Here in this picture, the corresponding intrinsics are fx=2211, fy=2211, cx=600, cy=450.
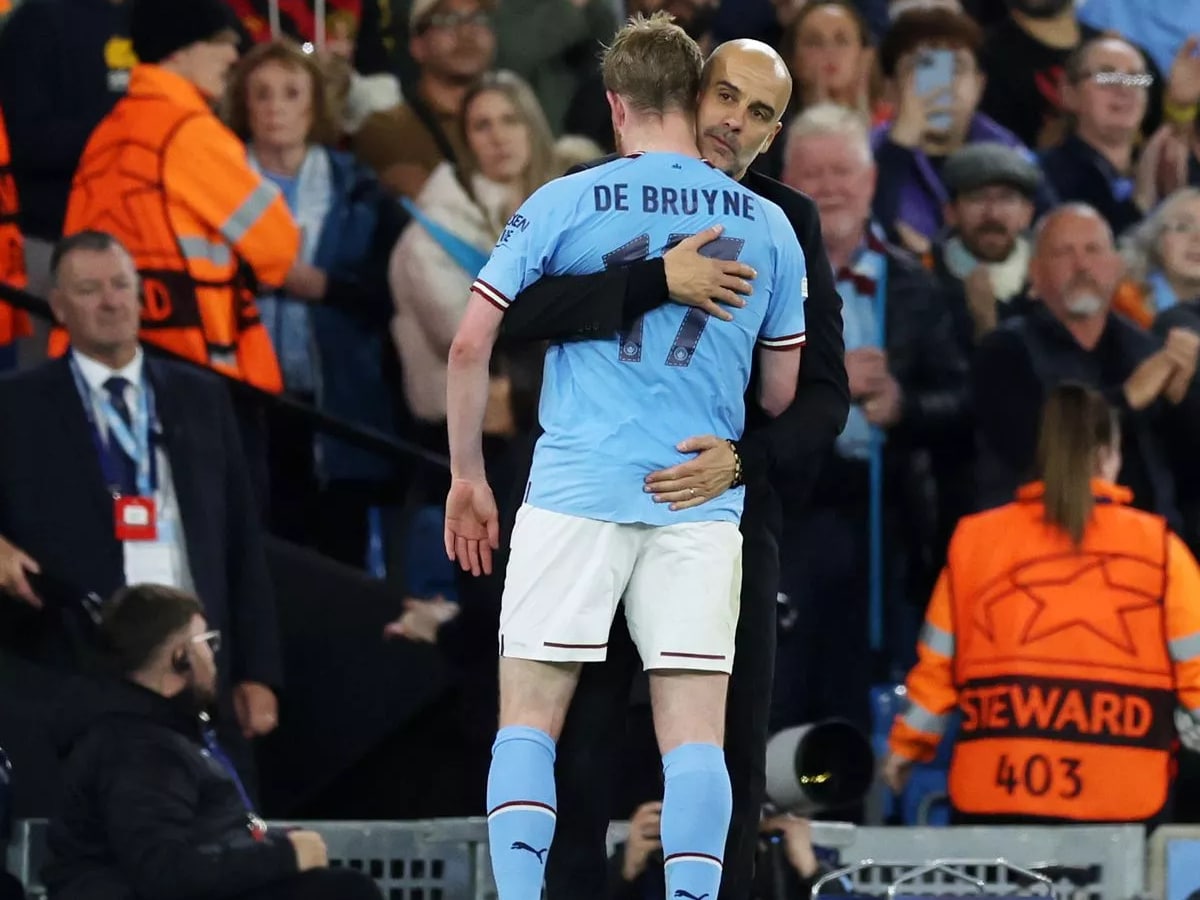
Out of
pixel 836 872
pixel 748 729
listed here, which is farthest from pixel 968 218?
pixel 748 729

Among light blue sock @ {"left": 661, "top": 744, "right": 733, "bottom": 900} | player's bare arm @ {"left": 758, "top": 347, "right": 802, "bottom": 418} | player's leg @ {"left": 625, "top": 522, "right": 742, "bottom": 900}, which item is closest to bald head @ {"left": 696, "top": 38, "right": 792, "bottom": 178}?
player's bare arm @ {"left": 758, "top": 347, "right": 802, "bottom": 418}

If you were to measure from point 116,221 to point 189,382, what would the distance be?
1.90 feet

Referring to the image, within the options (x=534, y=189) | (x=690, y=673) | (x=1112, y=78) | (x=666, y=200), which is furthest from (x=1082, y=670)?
(x=1112, y=78)

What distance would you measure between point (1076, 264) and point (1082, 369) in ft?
1.13

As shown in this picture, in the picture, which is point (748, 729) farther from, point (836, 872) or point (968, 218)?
point (968, 218)

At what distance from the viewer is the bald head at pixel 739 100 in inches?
147

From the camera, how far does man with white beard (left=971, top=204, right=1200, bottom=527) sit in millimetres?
7117

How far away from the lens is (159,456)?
623 centimetres

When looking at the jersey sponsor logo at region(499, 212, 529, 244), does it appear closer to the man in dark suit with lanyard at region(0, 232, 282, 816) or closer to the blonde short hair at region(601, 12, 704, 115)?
the blonde short hair at region(601, 12, 704, 115)

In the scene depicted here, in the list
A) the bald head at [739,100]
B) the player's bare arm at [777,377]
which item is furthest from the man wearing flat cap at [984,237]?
the bald head at [739,100]

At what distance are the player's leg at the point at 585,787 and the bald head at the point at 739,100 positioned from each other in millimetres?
835

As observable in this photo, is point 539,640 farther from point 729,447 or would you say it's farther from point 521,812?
point 729,447

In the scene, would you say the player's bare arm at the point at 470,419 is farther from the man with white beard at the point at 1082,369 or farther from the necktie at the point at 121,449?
the man with white beard at the point at 1082,369

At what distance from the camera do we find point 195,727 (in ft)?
17.0
